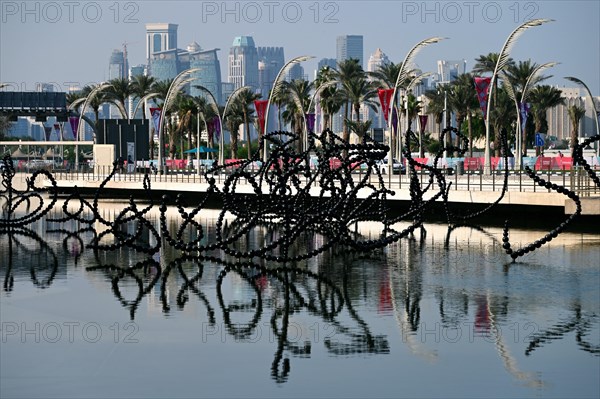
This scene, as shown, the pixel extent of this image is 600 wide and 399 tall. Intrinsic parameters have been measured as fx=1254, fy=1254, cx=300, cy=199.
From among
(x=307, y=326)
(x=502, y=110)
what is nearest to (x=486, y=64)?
(x=502, y=110)

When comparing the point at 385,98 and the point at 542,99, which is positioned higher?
the point at 542,99

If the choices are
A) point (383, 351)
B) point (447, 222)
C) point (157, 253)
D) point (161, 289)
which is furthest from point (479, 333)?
point (447, 222)

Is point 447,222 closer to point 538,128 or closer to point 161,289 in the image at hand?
point 161,289

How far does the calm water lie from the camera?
642 inches

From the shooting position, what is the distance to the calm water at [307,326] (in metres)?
16.3

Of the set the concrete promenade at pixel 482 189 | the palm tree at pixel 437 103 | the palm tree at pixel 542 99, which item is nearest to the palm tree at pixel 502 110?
the palm tree at pixel 542 99

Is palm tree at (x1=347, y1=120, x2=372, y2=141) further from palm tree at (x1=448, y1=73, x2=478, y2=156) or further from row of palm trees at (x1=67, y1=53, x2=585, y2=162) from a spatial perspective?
palm tree at (x1=448, y1=73, x2=478, y2=156)

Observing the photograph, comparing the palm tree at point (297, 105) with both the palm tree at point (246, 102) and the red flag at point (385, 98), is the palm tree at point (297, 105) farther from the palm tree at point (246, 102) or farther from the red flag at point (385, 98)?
the red flag at point (385, 98)

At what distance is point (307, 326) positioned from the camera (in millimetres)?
20516

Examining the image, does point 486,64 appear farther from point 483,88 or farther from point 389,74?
point 483,88

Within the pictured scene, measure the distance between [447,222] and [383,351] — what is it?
2601 cm

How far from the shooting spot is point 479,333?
19.5 meters

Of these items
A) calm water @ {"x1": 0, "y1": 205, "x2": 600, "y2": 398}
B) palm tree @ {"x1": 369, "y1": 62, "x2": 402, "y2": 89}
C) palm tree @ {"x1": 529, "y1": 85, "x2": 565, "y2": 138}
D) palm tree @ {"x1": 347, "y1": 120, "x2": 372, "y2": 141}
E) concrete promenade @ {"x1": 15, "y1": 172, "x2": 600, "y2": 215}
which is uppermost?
palm tree @ {"x1": 369, "y1": 62, "x2": 402, "y2": 89}

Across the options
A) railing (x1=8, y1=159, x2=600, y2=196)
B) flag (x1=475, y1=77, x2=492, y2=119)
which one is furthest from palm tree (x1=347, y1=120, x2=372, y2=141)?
flag (x1=475, y1=77, x2=492, y2=119)
